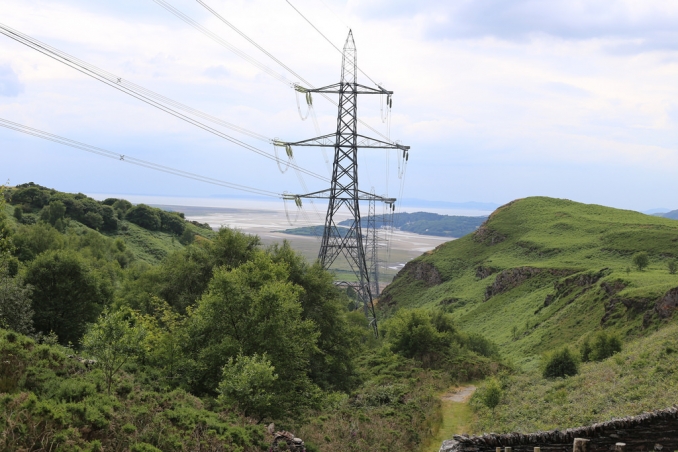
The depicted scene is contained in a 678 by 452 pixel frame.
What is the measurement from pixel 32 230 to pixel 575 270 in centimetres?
7165

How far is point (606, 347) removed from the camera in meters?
37.7

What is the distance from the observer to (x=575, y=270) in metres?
78.1

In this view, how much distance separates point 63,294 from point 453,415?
26.7 meters

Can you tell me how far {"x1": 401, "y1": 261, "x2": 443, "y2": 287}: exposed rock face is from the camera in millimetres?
112500

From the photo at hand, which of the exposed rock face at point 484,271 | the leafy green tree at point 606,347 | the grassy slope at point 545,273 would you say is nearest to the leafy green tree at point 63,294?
the grassy slope at point 545,273

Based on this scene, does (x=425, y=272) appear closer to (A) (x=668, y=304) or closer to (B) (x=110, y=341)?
(A) (x=668, y=304)

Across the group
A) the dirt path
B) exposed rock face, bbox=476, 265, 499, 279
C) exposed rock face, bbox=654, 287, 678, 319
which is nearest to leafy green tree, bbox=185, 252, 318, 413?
the dirt path

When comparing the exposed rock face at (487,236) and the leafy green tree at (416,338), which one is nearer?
the leafy green tree at (416,338)

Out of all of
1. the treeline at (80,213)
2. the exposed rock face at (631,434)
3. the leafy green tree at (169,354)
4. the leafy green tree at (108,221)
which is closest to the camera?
the exposed rock face at (631,434)

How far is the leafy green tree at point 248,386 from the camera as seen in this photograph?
62.4 feet

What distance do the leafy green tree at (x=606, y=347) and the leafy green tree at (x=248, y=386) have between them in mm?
27350

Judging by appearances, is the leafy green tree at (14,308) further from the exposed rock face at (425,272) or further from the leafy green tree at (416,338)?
the exposed rock face at (425,272)

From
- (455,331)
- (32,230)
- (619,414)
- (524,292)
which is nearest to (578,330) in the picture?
(455,331)

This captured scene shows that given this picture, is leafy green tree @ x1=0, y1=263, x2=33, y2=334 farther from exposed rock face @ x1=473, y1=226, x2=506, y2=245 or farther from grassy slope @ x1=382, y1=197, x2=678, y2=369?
exposed rock face @ x1=473, y1=226, x2=506, y2=245
